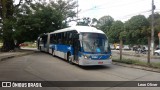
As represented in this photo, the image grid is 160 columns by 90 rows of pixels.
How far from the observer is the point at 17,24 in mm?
31016

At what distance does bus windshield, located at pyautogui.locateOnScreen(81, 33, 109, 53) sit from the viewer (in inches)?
554

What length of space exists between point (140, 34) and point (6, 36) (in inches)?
1414

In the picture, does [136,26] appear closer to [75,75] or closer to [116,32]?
[116,32]

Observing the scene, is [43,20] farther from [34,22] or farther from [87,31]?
[87,31]

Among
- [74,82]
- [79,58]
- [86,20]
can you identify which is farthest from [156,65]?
[86,20]

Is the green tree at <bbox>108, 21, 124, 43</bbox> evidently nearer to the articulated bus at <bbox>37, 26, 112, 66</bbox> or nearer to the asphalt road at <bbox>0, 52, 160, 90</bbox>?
the articulated bus at <bbox>37, 26, 112, 66</bbox>

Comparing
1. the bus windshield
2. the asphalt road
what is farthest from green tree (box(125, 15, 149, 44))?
the asphalt road

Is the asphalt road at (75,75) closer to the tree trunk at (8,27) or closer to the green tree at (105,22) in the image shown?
the tree trunk at (8,27)

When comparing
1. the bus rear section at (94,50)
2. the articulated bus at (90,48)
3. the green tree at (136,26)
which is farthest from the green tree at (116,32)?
the bus rear section at (94,50)

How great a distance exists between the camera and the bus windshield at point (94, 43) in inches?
554

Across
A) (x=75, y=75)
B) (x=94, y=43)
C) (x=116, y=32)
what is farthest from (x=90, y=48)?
(x=116, y=32)

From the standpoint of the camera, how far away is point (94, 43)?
14.3 m

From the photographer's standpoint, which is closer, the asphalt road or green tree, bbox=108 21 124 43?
the asphalt road

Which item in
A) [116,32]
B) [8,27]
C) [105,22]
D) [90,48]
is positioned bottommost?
[90,48]
